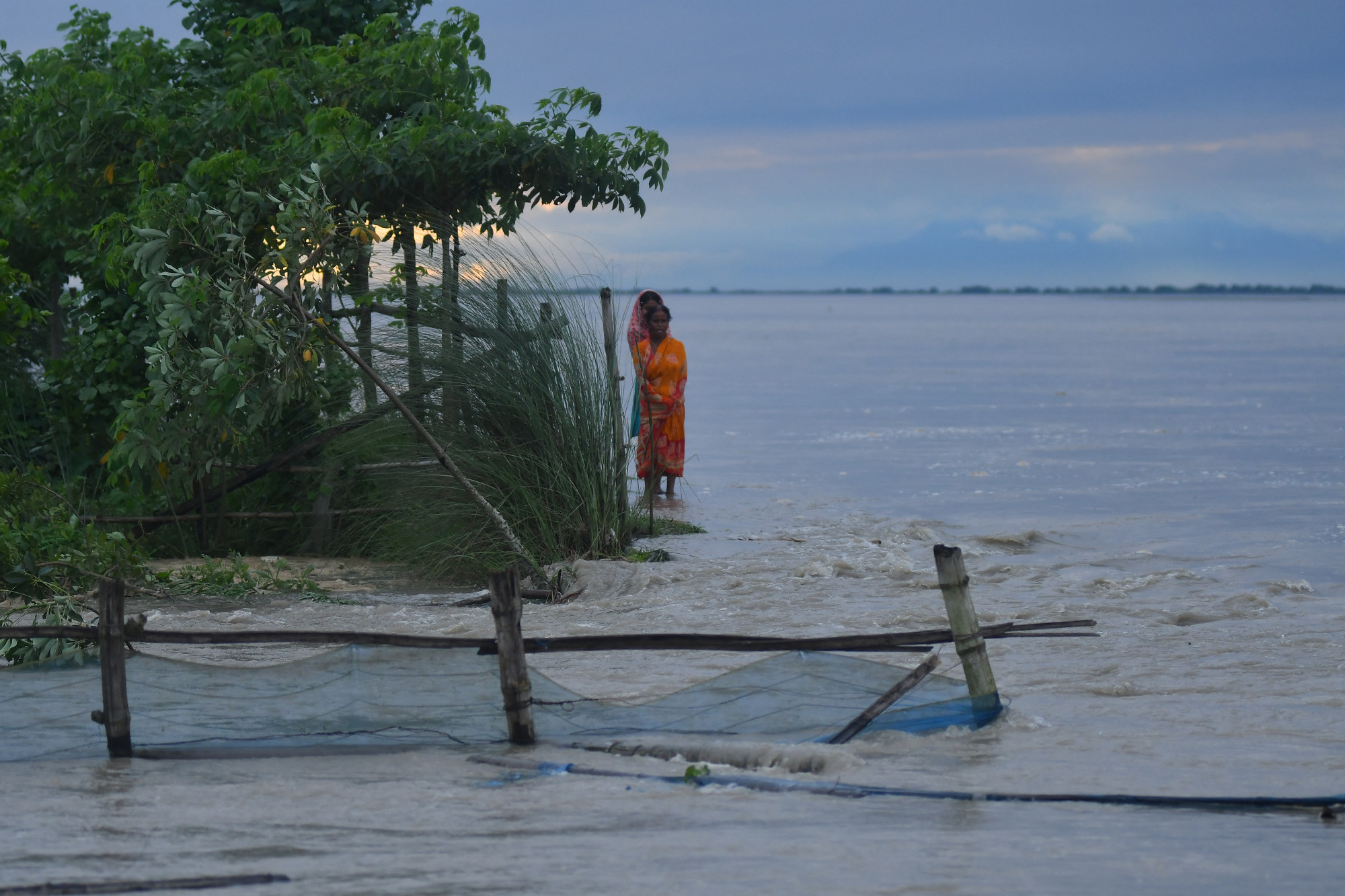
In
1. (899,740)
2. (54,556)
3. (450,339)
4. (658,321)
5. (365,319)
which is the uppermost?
(658,321)

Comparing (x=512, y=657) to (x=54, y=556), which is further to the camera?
(x=54, y=556)

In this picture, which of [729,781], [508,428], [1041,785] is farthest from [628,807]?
[508,428]

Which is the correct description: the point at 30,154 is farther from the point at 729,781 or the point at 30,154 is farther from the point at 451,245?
the point at 729,781

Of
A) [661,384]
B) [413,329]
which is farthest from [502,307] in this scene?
[661,384]

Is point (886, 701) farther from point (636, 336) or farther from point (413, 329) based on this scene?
point (636, 336)

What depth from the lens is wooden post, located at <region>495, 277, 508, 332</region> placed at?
8312 mm

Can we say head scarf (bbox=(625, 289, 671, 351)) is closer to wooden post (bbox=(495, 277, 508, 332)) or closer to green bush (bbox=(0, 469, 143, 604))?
wooden post (bbox=(495, 277, 508, 332))

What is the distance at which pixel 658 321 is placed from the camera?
444 inches

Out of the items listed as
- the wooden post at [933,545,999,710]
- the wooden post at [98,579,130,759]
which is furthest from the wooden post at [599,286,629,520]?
the wooden post at [98,579,130,759]

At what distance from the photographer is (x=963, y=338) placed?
6981 cm

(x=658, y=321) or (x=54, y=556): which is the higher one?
(x=658, y=321)

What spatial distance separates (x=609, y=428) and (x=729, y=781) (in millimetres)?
4520

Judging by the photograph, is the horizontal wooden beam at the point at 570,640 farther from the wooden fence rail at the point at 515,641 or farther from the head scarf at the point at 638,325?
the head scarf at the point at 638,325

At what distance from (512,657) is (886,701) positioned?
1.33 m
